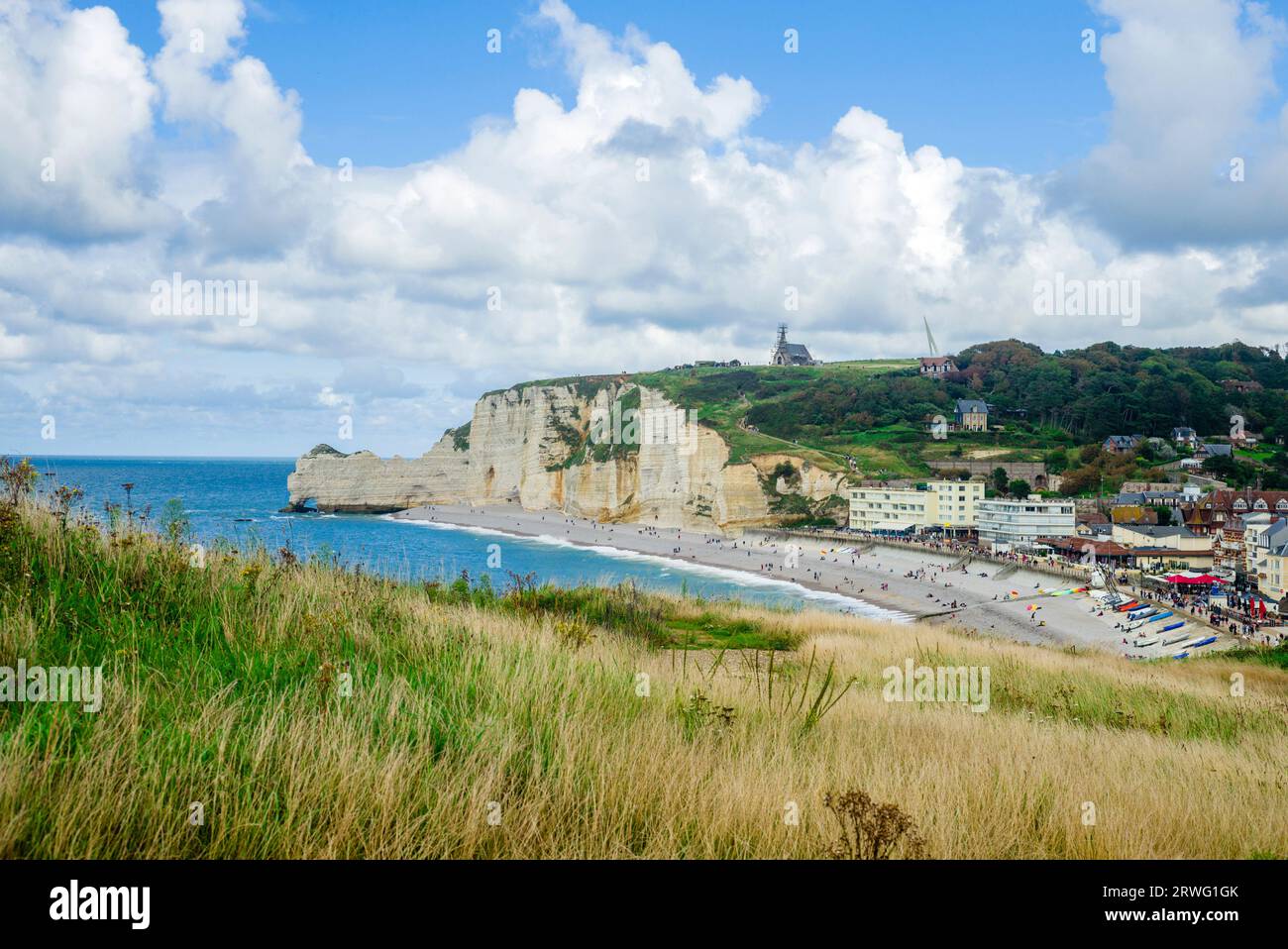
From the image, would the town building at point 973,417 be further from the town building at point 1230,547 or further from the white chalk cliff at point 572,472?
the town building at point 1230,547

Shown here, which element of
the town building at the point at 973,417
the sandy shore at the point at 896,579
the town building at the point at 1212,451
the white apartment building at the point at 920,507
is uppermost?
the town building at the point at 973,417

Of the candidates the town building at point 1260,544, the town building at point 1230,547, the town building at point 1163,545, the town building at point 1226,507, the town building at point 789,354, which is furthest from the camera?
the town building at point 789,354

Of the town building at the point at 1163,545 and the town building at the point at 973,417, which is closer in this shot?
the town building at the point at 1163,545

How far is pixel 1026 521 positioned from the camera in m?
59.1

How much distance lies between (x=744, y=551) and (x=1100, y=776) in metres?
57.0

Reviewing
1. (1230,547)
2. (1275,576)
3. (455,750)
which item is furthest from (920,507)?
(455,750)

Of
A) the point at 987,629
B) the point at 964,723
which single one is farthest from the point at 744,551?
the point at 964,723

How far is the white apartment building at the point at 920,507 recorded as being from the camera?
2518 inches

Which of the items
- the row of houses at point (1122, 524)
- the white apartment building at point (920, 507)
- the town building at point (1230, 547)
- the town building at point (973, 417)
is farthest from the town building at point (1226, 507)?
the town building at point (973, 417)

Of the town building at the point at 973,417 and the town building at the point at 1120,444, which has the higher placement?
the town building at the point at 973,417

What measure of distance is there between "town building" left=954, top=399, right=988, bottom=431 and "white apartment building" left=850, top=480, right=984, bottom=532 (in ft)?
70.3

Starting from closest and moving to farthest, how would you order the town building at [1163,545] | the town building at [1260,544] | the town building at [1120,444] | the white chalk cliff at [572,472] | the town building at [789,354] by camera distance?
the town building at [1260,544]
the town building at [1163,545]
the white chalk cliff at [572,472]
the town building at [1120,444]
the town building at [789,354]

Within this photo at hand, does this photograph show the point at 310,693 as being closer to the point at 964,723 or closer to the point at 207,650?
the point at 207,650

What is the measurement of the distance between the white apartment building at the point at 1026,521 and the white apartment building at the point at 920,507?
3.04m
